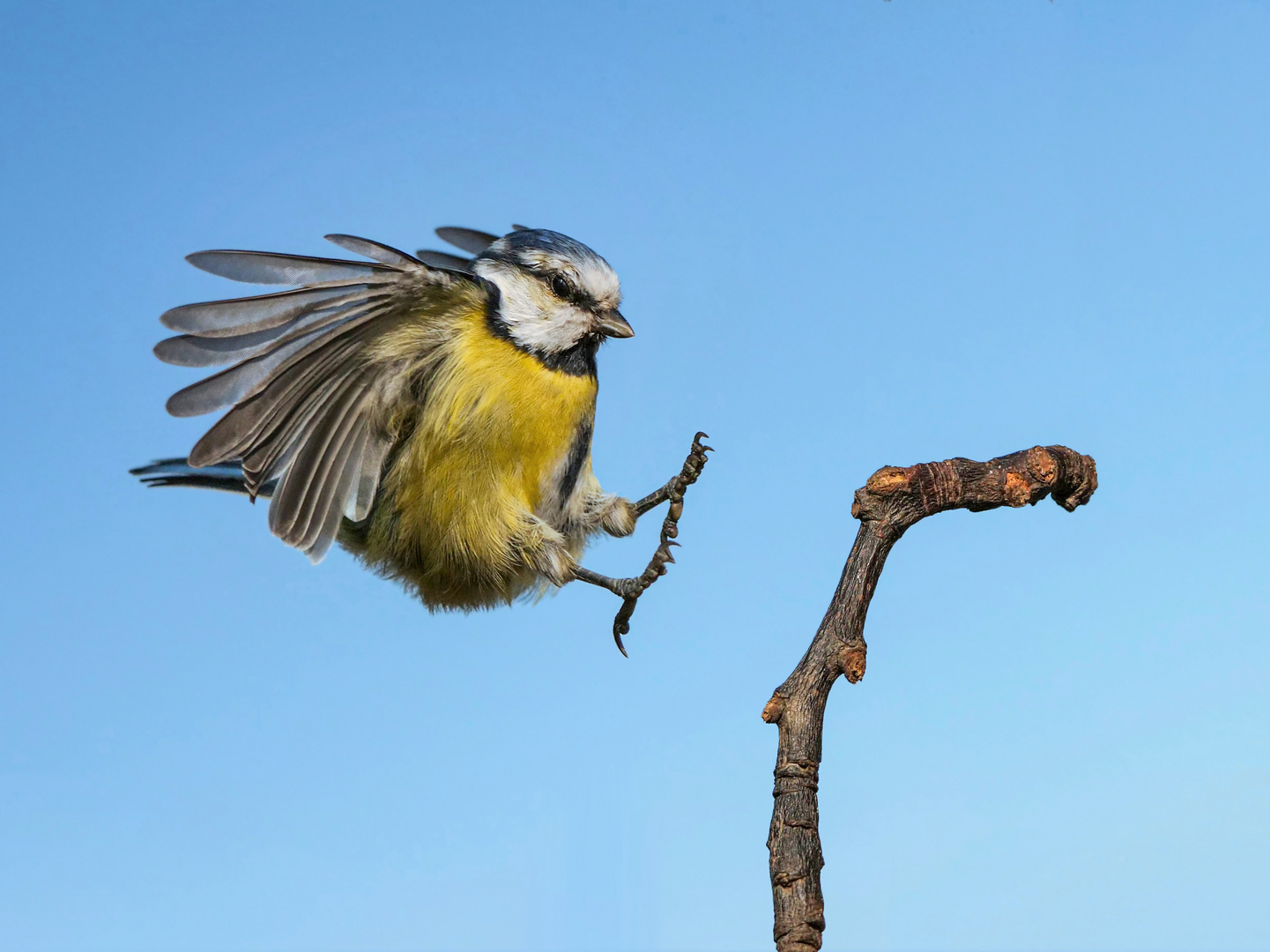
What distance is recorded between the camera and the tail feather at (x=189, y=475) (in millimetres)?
2979

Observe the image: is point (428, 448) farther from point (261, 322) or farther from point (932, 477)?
point (932, 477)

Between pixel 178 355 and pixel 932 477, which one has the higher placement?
pixel 178 355

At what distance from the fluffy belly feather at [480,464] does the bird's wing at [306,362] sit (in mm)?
107

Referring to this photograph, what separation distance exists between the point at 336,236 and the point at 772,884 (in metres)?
1.66

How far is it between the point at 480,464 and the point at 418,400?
22 cm

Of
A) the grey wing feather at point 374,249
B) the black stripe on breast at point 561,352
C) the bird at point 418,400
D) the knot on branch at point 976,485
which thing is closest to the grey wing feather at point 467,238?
the bird at point 418,400

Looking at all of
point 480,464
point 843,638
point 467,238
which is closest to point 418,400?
point 480,464

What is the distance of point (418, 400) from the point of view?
2.55 meters

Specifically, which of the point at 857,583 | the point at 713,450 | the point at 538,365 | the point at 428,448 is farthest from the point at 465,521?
the point at 857,583

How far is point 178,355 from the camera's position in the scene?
2.34m

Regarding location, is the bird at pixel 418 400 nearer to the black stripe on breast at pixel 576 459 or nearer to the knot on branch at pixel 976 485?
the black stripe on breast at pixel 576 459

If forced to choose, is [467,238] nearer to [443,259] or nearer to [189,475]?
[443,259]

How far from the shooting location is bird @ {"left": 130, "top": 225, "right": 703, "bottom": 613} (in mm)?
2375

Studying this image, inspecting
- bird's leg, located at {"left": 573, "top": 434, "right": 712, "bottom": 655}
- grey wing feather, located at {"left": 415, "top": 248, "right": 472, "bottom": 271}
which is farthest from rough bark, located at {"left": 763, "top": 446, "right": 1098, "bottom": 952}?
grey wing feather, located at {"left": 415, "top": 248, "right": 472, "bottom": 271}
